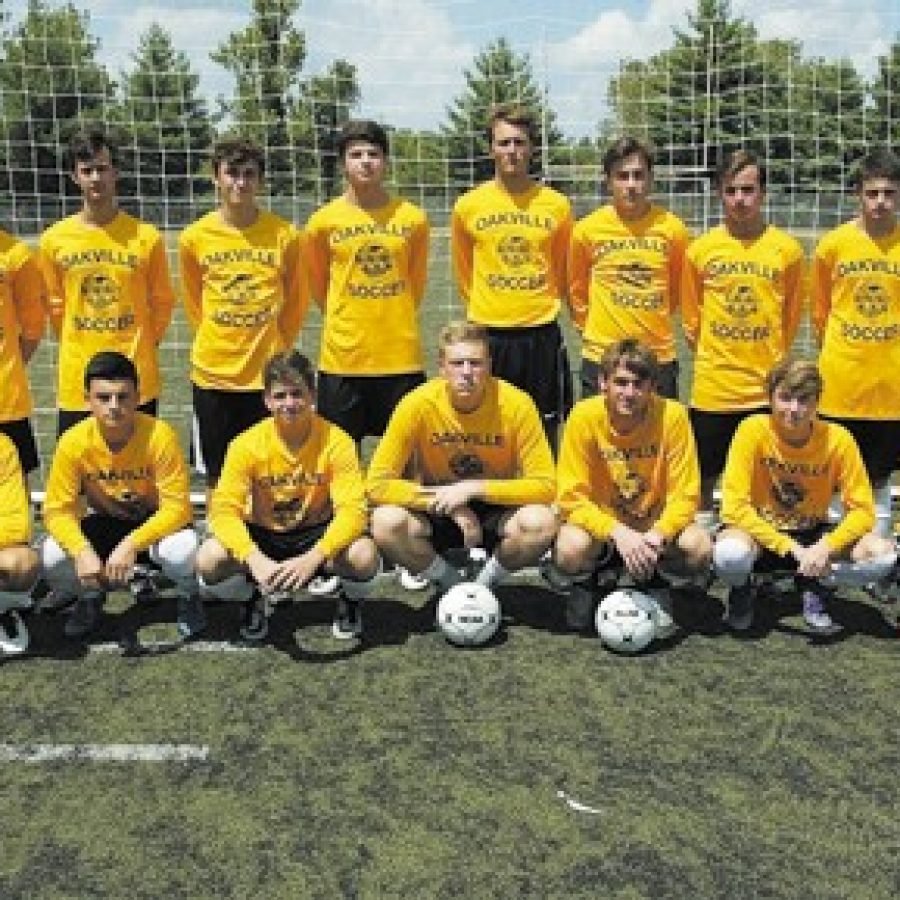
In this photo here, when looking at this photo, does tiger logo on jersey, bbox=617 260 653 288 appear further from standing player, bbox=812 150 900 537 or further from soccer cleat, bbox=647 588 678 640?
soccer cleat, bbox=647 588 678 640

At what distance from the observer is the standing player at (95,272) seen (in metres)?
4.46

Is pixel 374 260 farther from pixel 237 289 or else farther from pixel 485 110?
pixel 485 110

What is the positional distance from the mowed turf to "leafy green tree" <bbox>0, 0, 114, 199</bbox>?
17.2 feet

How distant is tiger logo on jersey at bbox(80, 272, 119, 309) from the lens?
4.47 metres

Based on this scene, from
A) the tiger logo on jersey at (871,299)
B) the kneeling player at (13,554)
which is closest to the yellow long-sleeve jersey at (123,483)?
the kneeling player at (13,554)

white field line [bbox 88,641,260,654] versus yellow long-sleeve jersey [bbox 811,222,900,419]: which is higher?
yellow long-sleeve jersey [bbox 811,222,900,419]

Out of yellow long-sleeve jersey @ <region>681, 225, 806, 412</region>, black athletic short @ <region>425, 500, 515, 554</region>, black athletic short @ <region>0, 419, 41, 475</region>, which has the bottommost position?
black athletic short @ <region>425, 500, 515, 554</region>

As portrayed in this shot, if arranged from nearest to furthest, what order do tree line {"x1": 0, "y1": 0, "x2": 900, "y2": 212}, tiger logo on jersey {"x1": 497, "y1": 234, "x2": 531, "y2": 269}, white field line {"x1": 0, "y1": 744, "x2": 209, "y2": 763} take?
white field line {"x1": 0, "y1": 744, "x2": 209, "y2": 763}
tiger logo on jersey {"x1": 497, "y1": 234, "x2": 531, "y2": 269}
tree line {"x1": 0, "y1": 0, "x2": 900, "y2": 212}

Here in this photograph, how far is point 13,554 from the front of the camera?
13.0 feet

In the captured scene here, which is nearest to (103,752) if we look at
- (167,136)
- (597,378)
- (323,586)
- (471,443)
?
(323,586)

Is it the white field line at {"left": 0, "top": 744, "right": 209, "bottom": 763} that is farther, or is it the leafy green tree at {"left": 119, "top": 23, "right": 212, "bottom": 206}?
the leafy green tree at {"left": 119, "top": 23, "right": 212, "bottom": 206}

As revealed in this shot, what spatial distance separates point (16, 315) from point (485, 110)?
9.08 feet

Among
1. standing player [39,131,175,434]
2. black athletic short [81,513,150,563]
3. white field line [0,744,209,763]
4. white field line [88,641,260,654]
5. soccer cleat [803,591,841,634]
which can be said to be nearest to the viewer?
white field line [0,744,209,763]

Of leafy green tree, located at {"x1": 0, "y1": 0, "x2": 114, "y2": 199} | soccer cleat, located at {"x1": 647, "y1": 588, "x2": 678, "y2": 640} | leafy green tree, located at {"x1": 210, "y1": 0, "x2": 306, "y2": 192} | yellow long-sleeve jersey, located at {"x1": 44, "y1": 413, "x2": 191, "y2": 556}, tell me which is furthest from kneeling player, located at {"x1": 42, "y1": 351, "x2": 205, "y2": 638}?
leafy green tree, located at {"x1": 210, "y1": 0, "x2": 306, "y2": 192}
